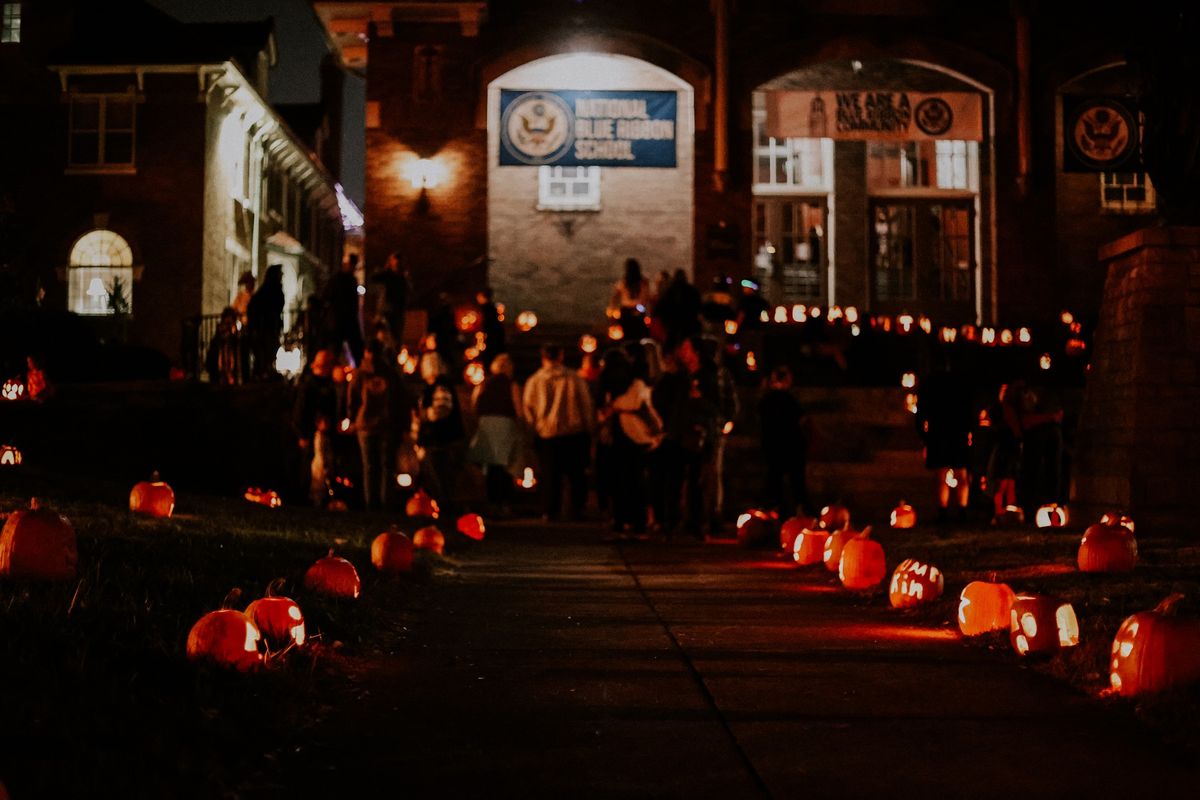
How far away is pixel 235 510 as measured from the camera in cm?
1314

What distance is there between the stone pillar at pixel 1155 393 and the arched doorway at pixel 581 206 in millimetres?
14661

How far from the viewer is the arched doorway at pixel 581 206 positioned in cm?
2717

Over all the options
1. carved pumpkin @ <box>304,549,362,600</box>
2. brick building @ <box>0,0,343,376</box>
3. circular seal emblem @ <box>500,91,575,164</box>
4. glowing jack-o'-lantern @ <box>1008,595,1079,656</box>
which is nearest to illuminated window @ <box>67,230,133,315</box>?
brick building @ <box>0,0,343,376</box>

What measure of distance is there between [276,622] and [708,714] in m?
1.97

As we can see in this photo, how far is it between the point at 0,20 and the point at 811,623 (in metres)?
29.3

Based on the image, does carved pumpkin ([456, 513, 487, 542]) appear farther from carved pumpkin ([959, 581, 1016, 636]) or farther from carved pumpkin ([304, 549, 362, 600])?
carved pumpkin ([959, 581, 1016, 636])

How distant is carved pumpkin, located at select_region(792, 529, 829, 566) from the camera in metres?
11.6

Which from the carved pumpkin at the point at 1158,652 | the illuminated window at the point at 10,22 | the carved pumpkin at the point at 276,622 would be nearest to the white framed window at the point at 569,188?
the illuminated window at the point at 10,22

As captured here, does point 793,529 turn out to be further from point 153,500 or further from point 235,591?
point 235,591

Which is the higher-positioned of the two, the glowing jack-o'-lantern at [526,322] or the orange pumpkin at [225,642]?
the glowing jack-o'-lantern at [526,322]

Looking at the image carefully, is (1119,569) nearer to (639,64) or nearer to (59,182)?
(639,64)

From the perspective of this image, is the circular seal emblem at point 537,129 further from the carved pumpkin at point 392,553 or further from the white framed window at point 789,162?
the carved pumpkin at point 392,553

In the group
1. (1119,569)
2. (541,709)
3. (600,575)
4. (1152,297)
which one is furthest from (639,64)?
(541,709)

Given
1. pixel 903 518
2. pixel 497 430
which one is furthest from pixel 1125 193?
pixel 497 430
